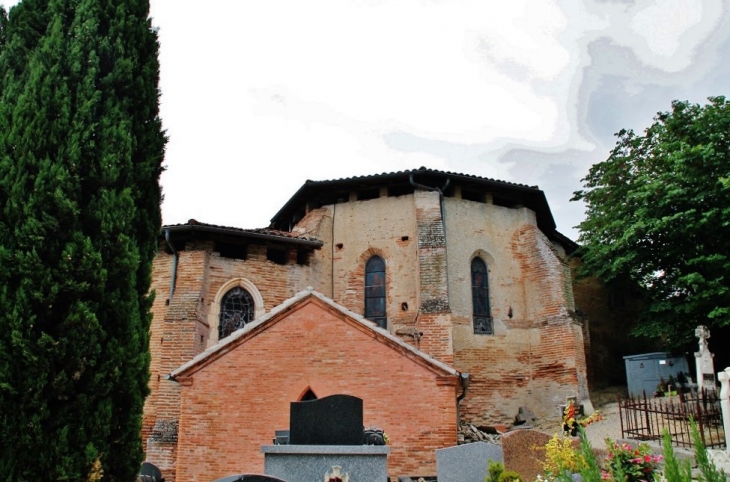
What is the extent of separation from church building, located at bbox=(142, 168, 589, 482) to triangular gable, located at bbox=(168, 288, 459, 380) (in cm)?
3

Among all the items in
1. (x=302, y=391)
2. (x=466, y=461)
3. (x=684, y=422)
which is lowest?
(x=466, y=461)

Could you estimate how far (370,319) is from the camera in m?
19.6

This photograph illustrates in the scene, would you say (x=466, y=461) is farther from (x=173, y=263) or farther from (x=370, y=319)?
(x=173, y=263)

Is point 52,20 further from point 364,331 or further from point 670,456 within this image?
point 670,456

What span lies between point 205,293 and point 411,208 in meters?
7.45

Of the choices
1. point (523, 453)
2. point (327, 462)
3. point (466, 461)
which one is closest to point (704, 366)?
point (523, 453)

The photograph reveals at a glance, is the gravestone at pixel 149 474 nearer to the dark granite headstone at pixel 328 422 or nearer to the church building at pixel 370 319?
the church building at pixel 370 319

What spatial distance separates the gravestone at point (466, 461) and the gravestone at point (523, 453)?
0.61 feet

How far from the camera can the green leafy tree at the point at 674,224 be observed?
1741 centimetres

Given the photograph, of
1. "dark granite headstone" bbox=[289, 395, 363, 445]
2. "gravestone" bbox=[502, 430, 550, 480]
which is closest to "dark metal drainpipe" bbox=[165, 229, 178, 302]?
"dark granite headstone" bbox=[289, 395, 363, 445]

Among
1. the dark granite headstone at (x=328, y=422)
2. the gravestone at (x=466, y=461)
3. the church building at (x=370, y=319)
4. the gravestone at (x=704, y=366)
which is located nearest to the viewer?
the dark granite headstone at (x=328, y=422)

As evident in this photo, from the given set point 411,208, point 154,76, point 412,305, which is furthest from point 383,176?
point 154,76

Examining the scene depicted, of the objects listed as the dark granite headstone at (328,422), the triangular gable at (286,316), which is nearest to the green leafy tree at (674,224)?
the triangular gable at (286,316)

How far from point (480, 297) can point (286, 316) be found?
897 cm
